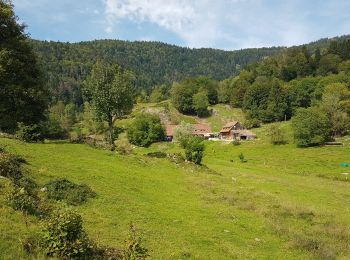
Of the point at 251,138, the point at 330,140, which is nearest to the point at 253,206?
the point at 330,140

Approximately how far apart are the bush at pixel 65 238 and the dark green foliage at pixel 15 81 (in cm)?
3198

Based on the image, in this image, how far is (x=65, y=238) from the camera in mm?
13328

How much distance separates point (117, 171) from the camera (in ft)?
110

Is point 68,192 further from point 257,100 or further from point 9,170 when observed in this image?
point 257,100

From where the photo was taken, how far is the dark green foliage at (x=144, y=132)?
431 feet

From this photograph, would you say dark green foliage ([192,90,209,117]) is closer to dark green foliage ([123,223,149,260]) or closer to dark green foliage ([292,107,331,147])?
dark green foliage ([292,107,331,147])

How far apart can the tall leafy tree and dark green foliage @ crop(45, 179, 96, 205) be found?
36489 mm

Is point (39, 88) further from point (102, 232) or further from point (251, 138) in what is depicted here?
point (251, 138)

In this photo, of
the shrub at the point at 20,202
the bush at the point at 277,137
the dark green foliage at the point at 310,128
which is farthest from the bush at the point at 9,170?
the bush at the point at 277,137

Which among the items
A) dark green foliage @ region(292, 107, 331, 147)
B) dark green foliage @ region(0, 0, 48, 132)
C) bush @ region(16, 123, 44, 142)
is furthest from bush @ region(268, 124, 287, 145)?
bush @ region(16, 123, 44, 142)

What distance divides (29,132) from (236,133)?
115 metres

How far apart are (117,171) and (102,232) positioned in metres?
15.8

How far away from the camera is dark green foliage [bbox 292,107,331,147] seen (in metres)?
114

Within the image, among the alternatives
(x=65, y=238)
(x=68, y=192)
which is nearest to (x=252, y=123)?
(x=68, y=192)
